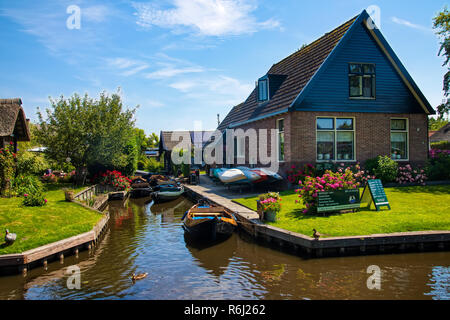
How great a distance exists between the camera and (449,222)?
10.9 m

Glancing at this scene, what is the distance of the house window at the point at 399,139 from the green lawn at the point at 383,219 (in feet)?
17.6

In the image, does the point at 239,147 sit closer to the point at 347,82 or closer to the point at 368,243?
the point at 347,82

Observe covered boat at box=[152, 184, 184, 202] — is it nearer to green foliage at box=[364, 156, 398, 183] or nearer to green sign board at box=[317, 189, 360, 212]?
green foliage at box=[364, 156, 398, 183]

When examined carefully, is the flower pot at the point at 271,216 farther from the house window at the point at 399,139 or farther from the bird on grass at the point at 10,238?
the house window at the point at 399,139

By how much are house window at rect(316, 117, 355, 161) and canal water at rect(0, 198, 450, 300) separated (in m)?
8.58

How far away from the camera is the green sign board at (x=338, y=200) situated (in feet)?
39.7

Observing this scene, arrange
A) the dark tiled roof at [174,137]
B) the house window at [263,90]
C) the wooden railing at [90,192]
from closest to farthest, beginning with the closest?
1. the wooden railing at [90,192]
2. the house window at [263,90]
3. the dark tiled roof at [174,137]

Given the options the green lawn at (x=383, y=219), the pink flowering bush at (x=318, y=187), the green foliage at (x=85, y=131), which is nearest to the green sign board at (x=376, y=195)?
the green lawn at (x=383, y=219)

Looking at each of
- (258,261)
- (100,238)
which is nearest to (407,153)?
(258,261)

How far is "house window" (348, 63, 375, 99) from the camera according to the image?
62.7 ft

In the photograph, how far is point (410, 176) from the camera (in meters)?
17.5

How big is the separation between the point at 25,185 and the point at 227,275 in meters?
12.1
